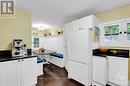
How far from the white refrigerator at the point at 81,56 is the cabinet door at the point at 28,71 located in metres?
1.19

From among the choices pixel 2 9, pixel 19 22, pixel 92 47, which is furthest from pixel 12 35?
pixel 92 47

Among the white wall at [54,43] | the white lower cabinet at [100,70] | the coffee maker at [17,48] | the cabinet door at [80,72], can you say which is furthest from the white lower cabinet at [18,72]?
the white wall at [54,43]

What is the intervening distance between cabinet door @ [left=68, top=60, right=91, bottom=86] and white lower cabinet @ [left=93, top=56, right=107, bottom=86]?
0.19 metres

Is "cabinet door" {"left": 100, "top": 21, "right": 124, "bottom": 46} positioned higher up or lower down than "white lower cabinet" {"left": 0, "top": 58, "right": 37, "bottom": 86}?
higher up

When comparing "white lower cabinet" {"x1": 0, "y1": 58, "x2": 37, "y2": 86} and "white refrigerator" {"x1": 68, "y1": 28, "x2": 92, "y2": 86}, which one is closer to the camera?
"white lower cabinet" {"x1": 0, "y1": 58, "x2": 37, "y2": 86}

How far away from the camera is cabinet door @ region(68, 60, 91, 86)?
2965 millimetres

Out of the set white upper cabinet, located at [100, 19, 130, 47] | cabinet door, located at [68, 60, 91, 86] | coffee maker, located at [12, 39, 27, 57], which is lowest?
cabinet door, located at [68, 60, 91, 86]

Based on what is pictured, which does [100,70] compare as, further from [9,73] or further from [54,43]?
[54,43]

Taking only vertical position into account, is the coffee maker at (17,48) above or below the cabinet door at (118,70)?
above

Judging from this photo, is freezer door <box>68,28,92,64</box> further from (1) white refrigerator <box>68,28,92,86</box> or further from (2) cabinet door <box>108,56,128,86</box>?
(2) cabinet door <box>108,56,128,86</box>

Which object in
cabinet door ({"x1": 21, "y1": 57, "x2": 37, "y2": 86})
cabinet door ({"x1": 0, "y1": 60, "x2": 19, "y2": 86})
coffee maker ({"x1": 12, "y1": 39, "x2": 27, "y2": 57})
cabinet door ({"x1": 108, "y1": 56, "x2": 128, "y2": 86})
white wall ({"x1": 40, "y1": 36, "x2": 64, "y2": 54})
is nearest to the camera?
cabinet door ({"x1": 0, "y1": 60, "x2": 19, "y2": 86})

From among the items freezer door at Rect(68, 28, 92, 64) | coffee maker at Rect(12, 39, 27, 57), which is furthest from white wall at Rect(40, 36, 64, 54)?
coffee maker at Rect(12, 39, 27, 57)

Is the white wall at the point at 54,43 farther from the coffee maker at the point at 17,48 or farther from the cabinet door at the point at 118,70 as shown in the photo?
the cabinet door at the point at 118,70

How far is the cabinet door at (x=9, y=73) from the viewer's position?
2358mm
